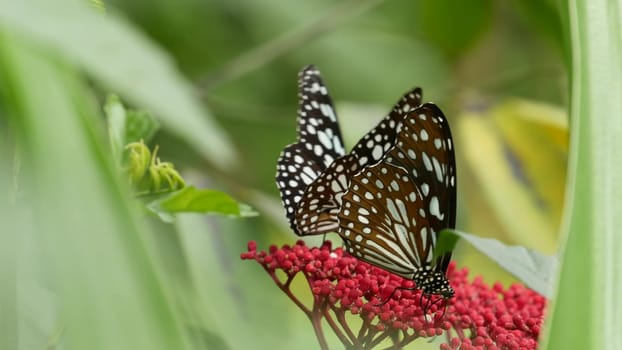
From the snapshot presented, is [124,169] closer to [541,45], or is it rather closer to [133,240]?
[133,240]

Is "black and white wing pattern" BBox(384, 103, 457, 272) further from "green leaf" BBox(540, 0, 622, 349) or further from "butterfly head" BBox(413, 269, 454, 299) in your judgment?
"green leaf" BBox(540, 0, 622, 349)

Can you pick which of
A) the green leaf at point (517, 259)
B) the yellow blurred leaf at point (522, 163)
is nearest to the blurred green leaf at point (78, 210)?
the green leaf at point (517, 259)

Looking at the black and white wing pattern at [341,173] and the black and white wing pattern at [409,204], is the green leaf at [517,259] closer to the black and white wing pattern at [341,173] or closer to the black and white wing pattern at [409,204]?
the black and white wing pattern at [409,204]

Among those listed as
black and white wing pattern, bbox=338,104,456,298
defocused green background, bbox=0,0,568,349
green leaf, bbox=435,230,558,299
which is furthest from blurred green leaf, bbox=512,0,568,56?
A: green leaf, bbox=435,230,558,299

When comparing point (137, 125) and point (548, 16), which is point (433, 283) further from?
point (548, 16)

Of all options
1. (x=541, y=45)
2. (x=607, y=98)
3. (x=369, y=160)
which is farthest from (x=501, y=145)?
(x=607, y=98)

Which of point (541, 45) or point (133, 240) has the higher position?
point (541, 45)
